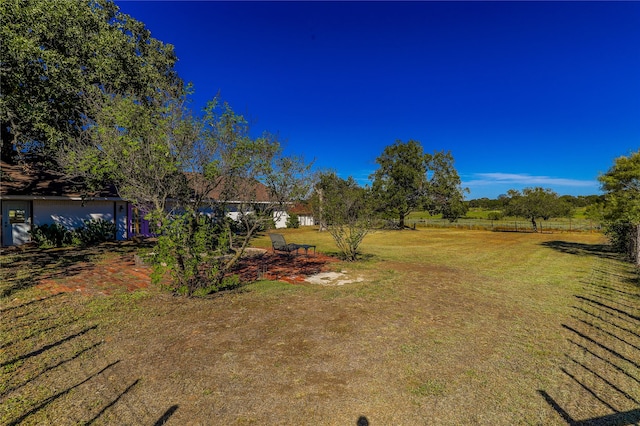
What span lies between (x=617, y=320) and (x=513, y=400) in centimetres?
426

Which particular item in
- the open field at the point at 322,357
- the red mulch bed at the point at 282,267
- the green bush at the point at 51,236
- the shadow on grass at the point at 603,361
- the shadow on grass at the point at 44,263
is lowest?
the shadow on grass at the point at 603,361

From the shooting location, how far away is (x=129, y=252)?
44.4 feet

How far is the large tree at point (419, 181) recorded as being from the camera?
34812mm

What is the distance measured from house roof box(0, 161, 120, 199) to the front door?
2.64 feet

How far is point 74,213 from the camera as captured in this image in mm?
16188

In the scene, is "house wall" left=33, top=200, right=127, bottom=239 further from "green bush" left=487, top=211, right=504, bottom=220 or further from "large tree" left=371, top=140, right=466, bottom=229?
"green bush" left=487, top=211, right=504, bottom=220

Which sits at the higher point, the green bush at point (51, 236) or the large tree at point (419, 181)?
the large tree at point (419, 181)

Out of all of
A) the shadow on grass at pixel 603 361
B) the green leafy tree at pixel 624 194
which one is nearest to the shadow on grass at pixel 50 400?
the shadow on grass at pixel 603 361

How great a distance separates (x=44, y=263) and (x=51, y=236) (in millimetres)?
5447

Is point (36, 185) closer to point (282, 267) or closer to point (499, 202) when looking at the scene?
point (282, 267)

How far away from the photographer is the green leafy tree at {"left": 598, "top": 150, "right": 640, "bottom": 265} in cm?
1252

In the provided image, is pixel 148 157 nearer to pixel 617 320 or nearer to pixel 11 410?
pixel 11 410

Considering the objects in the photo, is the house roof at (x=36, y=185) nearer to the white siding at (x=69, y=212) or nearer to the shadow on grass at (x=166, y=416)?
the white siding at (x=69, y=212)

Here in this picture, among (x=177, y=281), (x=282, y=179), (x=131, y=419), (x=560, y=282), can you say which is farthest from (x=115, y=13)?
(x=560, y=282)
